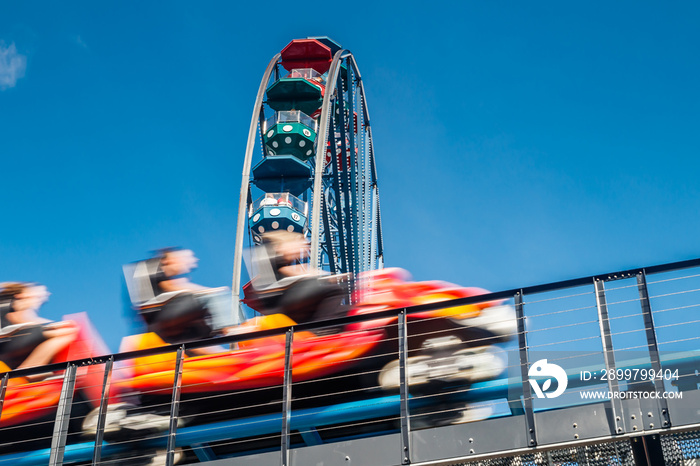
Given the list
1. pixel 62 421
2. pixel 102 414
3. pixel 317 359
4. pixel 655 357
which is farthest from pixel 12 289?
pixel 655 357

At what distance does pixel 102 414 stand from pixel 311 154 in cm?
1178

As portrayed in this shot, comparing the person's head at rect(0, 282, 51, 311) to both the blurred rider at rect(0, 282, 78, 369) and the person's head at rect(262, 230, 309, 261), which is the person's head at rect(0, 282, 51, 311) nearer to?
the blurred rider at rect(0, 282, 78, 369)

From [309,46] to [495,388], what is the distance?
13.7 meters

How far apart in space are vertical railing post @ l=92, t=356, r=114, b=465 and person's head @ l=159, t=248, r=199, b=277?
1161 millimetres

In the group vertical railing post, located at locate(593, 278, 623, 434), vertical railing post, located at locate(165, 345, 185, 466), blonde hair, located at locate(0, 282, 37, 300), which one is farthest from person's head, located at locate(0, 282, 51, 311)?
vertical railing post, located at locate(593, 278, 623, 434)

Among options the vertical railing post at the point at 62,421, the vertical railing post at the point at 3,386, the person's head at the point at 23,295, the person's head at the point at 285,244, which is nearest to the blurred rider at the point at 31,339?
the person's head at the point at 23,295

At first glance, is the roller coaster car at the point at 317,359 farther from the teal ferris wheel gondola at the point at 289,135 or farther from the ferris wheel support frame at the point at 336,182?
the teal ferris wheel gondola at the point at 289,135

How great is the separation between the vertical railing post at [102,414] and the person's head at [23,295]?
1841mm

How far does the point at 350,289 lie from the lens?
7211 mm

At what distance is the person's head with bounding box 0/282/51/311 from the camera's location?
688 cm

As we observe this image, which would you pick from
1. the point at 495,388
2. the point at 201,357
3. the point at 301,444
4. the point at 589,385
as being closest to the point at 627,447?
the point at 589,385

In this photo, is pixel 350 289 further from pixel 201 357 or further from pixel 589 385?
pixel 589 385

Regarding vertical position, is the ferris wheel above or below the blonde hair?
above

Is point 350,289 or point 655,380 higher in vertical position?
point 350,289
